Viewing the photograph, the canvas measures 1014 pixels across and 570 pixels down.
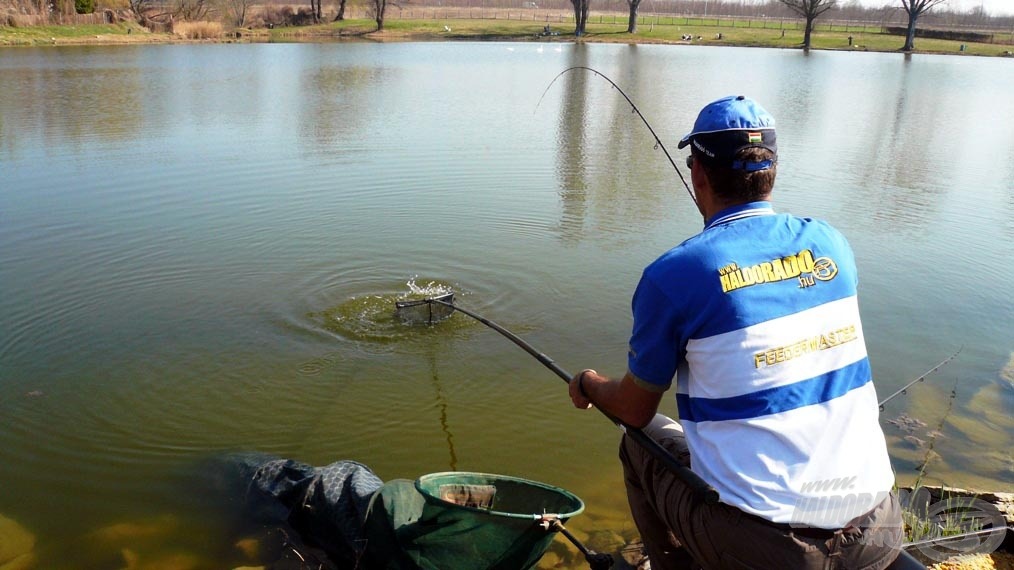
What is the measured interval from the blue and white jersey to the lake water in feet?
6.35

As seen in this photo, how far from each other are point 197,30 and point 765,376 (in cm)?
4753

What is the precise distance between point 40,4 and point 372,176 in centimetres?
3813

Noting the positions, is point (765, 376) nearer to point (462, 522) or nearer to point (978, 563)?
point (462, 522)

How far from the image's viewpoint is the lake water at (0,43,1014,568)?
4.66 meters

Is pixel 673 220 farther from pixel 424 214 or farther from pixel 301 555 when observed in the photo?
pixel 301 555

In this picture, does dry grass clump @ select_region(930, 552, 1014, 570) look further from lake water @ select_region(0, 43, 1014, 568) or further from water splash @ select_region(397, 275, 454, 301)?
water splash @ select_region(397, 275, 454, 301)

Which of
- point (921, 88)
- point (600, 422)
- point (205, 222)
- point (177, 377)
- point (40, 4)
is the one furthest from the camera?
point (40, 4)

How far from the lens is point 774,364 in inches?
80.0

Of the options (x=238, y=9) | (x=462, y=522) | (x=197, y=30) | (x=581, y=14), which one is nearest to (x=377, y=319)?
(x=462, y=522)

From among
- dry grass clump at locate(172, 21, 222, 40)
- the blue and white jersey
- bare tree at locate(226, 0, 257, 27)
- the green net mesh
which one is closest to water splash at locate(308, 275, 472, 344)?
the green net mesh

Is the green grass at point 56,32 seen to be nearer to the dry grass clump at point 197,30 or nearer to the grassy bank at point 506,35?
the grassy bank at point 506,35

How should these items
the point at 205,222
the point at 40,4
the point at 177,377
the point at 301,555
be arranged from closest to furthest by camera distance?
the point at 301,555, the point at 177,377, the point at 205,222, the point at 40,4

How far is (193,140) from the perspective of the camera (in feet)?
43.1

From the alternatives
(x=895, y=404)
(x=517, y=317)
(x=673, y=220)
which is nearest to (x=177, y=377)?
(x=517, y=317)
